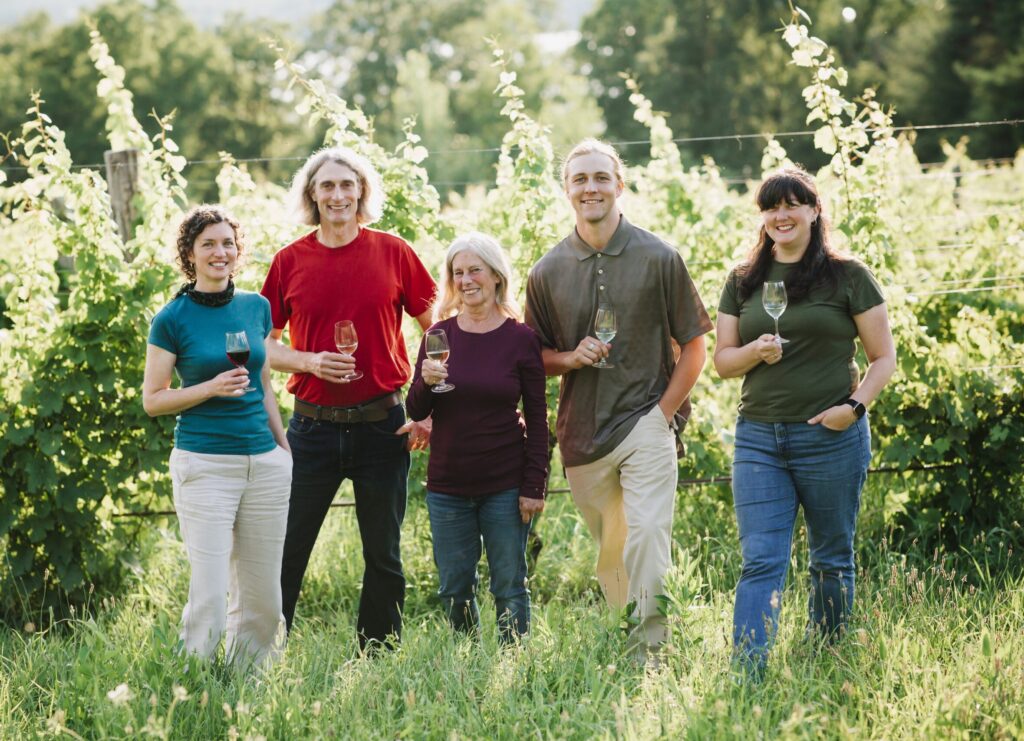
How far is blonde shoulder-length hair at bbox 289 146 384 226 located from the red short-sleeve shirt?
0.09m

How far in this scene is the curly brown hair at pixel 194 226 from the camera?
3.85m

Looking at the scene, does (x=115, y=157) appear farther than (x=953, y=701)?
Yes

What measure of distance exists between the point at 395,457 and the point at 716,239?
2.62 m

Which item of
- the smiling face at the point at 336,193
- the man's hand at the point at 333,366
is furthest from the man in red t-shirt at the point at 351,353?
the man's hand at the point at 333,366

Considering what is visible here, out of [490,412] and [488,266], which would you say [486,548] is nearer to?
[490,412]

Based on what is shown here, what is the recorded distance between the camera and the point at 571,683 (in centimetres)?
357

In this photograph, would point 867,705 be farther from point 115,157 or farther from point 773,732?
point 115,157

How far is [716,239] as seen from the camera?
601 cm

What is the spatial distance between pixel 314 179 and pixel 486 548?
5.18ft

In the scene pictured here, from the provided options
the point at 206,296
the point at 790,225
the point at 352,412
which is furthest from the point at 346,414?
the point at 790,225

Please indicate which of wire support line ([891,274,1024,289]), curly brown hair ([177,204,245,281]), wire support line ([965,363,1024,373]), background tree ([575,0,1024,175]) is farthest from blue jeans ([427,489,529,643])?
background tree ([575,0,1024,175])

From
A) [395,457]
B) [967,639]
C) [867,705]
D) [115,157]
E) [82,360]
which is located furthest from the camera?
[115,157]

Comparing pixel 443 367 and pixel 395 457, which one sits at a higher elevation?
pixel 443 367

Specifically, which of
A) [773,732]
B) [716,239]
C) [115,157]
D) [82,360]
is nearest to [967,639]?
[773,732]
